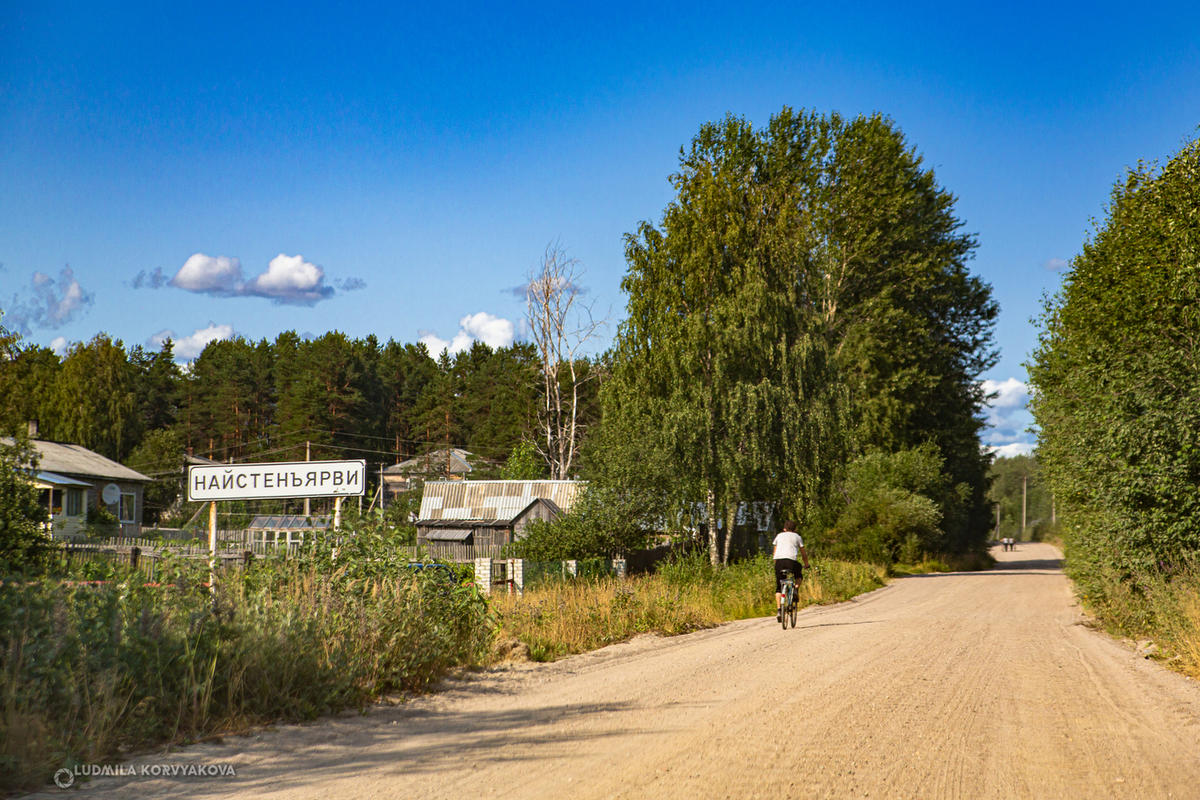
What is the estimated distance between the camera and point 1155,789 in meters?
5.83

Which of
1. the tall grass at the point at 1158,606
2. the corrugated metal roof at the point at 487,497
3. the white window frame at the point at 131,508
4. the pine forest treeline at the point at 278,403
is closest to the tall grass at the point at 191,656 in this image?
the tall grass at the point at 1158,606

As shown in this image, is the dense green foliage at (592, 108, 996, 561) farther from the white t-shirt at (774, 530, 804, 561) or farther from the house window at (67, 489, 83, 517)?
the house window at (67, 489, 83, 517)

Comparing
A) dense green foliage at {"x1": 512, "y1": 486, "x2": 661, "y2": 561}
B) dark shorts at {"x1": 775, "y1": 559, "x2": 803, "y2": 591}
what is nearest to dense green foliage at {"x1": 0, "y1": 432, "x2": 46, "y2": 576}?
dense green foliage at {"x1": 512, "y1": 486, "x2": 661, "y2": 561}

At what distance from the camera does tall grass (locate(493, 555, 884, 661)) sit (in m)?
12.3

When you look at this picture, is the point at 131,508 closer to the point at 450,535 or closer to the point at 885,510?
the point at 450,535

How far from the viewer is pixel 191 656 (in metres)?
7.13

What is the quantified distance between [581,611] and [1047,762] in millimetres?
7769

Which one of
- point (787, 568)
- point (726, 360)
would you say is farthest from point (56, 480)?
point (787, 568)

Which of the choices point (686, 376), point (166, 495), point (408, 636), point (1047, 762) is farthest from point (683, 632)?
point (166, 495)

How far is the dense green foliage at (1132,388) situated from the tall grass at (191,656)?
37.3ft

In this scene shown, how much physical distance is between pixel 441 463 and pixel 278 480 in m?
70.6

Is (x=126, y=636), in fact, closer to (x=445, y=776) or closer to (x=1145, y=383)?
(x=445, y=776)

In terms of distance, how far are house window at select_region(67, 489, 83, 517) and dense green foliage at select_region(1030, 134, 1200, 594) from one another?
1704 inches

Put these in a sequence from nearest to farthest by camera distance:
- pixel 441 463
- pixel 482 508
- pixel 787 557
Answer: pixel 787 557 → pixel 482 508 → pixel 441 463
